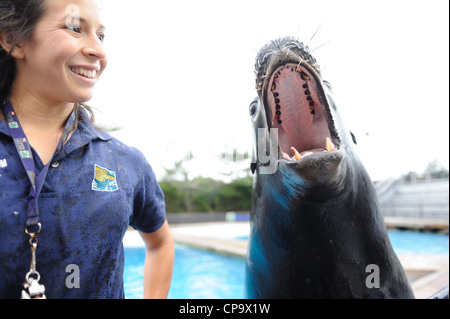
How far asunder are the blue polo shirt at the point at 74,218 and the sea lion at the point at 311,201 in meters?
0.94

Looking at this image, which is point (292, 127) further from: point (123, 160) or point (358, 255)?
point (123, 160)

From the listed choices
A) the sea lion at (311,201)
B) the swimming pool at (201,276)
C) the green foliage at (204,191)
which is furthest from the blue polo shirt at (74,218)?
the green foliage at (204,191)

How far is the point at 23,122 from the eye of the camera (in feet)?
3.56

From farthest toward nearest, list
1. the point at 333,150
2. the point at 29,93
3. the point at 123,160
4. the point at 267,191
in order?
the point at 267,191, the point at 333,150, the point at 123,160, the point at 29,93

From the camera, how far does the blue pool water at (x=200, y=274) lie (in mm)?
8516

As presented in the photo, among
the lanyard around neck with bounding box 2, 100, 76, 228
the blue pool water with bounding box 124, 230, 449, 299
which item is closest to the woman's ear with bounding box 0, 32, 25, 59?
the lanyard around neck with bounding box 2, 100, 76, 228

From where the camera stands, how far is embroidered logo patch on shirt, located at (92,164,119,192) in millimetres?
1095

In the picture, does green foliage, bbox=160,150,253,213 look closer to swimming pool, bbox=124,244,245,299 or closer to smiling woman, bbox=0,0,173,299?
swimming pool, bbox=124,244,245,299

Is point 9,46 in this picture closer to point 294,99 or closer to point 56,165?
point 56,165

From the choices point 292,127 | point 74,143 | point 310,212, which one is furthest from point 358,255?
point 74,143

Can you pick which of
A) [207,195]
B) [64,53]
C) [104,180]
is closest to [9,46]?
[64,53]

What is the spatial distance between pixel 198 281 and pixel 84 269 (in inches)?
359

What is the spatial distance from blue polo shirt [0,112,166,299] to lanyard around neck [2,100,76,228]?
2cm

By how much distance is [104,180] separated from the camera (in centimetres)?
112
